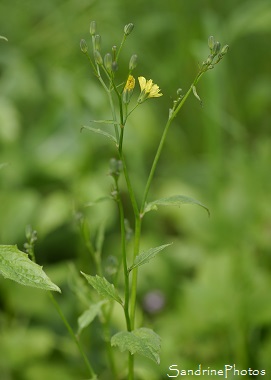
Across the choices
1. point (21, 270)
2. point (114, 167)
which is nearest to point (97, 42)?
point (114, 167)

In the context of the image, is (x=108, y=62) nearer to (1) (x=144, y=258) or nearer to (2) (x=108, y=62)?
(2) (x=108, y=62)

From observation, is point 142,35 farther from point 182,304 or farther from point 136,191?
point 182,304

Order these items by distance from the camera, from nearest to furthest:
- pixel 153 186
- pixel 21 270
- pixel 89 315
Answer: pixel 21 270 < pixel 89 315 < pixel 153 186

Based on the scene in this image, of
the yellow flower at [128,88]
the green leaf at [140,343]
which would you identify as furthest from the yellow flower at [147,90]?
the green leaf at [140,343]

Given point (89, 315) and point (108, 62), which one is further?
point (89, 315)

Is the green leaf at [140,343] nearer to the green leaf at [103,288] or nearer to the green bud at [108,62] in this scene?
the green leaf at [103,288]

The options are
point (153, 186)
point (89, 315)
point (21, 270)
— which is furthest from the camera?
point (153, 186)

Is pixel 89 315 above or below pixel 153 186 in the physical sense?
below
